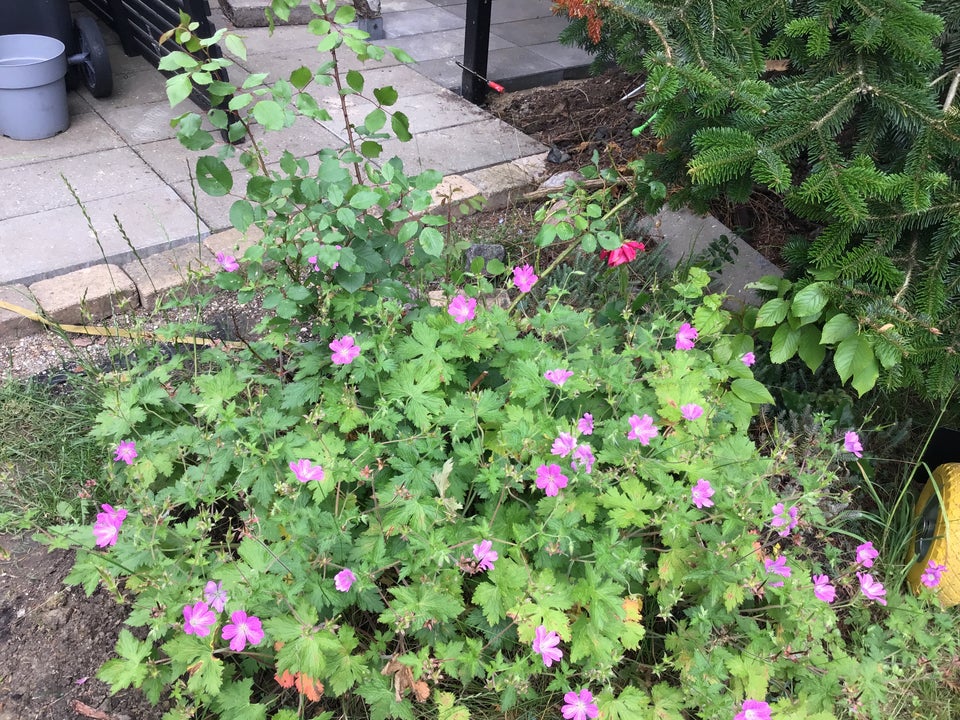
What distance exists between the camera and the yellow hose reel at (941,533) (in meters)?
2.01

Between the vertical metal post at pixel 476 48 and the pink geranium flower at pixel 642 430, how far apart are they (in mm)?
3062

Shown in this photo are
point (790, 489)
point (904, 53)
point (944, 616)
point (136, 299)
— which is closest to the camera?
point (904, 53)

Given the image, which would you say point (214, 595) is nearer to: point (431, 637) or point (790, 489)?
point (431, 637)

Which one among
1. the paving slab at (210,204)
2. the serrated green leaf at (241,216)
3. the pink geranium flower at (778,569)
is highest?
the serrated green leaf at (241,216)

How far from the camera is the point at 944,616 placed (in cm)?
188

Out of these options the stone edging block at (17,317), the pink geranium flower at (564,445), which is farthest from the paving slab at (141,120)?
the pink geranium flower at (564,445)

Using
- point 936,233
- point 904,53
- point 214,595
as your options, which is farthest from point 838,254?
point 214,595

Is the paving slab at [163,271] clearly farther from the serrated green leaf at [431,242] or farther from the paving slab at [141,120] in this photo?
the serrated green leaf at [431,242]

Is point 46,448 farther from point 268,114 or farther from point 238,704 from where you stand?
point 268,114

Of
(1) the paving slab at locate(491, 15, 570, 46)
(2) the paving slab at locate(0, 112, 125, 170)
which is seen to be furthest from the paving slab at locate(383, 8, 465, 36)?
(2) the paving slab at locate(0, 112, 125, 170)

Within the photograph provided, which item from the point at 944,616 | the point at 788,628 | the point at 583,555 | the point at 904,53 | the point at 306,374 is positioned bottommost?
the point at 944,616

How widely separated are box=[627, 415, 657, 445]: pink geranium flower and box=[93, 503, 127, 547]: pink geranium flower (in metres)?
1.12

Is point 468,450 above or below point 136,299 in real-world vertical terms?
above

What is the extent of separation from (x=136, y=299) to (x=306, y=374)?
52.6 inches
